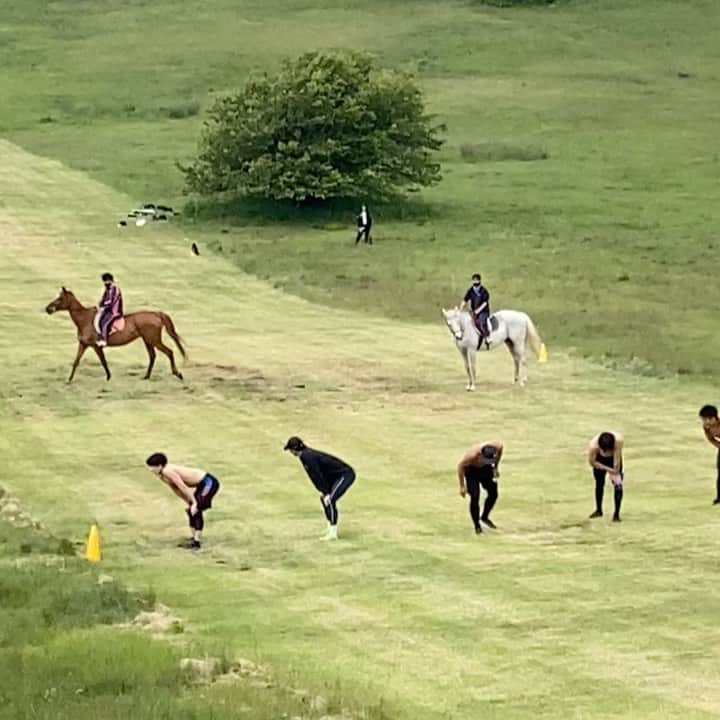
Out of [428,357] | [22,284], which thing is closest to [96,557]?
[428,357]

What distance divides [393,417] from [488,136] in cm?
5747

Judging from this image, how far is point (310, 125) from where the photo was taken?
7388 centimetres

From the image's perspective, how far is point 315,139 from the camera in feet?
243

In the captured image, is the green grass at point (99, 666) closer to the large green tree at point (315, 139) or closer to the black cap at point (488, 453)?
the black cap at point (488, 453)

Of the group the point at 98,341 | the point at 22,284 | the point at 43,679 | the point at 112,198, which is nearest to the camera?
the point at 43,679

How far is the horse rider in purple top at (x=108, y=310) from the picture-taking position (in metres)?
39.7

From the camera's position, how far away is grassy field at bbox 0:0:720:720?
19.9m

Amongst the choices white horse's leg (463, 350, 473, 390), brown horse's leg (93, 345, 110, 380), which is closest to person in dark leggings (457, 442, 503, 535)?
white horse's leg (463, 350, 473, 390)

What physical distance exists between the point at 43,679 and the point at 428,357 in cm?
2634

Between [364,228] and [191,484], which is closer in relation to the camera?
[191,484]

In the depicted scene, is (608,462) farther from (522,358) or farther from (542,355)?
(542,355)

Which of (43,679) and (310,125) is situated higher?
(310,125)

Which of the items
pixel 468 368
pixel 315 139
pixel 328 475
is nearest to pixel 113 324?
pixel 468 368

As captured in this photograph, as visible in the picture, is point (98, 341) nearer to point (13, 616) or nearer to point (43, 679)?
point (13, 616)
